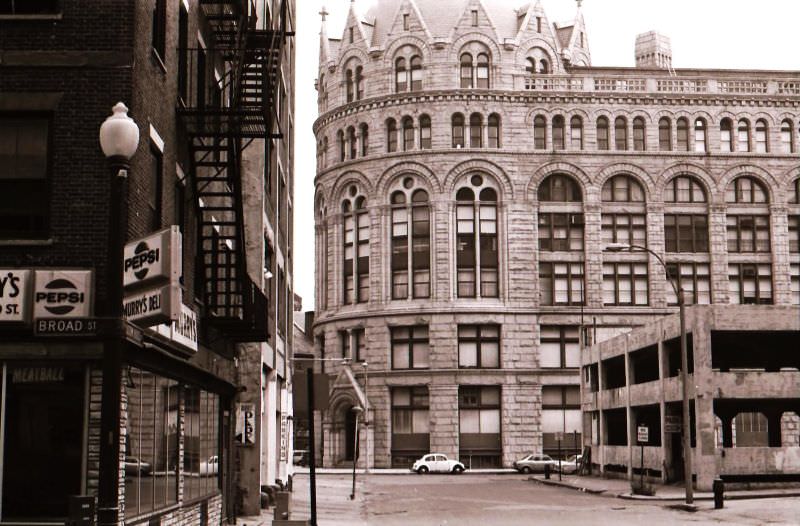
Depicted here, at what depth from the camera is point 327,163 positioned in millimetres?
89938

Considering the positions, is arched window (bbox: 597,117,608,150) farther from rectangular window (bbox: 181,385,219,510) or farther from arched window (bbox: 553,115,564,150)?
rectangular window (bbox: 181,385,219,510)

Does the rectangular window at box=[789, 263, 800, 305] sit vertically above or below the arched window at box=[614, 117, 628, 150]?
below

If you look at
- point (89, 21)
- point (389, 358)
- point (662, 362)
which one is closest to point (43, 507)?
point (89, 21)

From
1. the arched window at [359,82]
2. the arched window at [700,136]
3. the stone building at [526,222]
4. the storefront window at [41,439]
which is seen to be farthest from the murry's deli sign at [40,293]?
the arched window at [700,136]

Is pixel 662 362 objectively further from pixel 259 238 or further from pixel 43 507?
pixel 43 507

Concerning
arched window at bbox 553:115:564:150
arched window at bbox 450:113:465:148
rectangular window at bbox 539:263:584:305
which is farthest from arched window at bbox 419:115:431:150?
rectangular window at bbox 539:263:584:305

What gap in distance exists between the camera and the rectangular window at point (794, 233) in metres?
85.4

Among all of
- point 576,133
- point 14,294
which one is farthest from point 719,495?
point 576,133

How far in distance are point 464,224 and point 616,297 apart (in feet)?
39.2

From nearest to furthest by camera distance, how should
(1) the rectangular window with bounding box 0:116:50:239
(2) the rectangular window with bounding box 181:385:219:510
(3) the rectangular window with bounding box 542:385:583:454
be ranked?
(1) the rectangular window with bounding box 0:116:50:239 < (2) the rectangular window with bounding box 181:385:219:510 < (3) the rectangular window with bounding box 542:385:583:454

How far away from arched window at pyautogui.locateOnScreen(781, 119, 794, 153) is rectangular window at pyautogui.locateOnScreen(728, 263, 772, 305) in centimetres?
856

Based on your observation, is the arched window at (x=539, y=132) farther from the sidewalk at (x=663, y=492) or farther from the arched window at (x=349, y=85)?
the sidewalk at (x=663, y=492)

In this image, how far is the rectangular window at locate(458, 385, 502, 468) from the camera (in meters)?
81.6

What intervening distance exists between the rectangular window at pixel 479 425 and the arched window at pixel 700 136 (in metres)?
22.7
